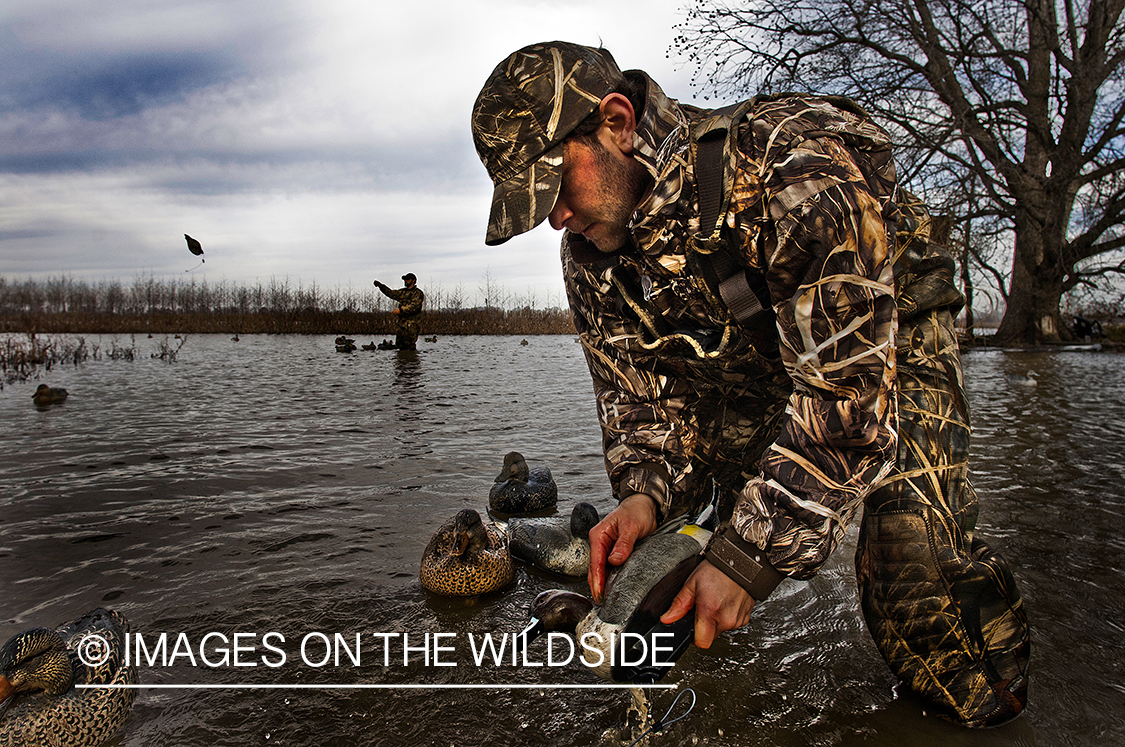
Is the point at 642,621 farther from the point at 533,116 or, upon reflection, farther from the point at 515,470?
the point at 515,470

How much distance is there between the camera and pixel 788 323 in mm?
1944

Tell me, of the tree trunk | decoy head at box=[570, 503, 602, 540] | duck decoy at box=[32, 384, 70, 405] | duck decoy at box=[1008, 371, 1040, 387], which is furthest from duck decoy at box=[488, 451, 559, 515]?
the tree trunk

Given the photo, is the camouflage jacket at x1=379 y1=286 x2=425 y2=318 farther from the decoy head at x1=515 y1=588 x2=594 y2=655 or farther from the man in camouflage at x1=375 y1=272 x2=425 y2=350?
the decoy head at x1=515 y1=588 x2=594 y2=655

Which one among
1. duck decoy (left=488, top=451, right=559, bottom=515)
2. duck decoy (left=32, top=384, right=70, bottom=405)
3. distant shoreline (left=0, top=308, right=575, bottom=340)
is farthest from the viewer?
distant shoreline (left=0, top=308, right=575, bottom=340)

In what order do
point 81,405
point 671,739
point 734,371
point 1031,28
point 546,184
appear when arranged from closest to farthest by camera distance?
1. point 546,184
2. point 671,739
3. point 734,371
4. point 81,405
5. point 1031,28

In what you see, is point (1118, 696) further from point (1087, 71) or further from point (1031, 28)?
point (1031, 28)

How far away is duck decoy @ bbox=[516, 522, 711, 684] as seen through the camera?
192cm

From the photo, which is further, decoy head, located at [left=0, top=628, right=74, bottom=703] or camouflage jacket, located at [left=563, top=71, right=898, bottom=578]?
decoy head, located at [left=0, top=628, right=74, bottom=703]

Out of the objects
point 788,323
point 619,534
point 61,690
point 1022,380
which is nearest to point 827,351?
point 788,323

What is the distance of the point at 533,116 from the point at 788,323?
1140mm

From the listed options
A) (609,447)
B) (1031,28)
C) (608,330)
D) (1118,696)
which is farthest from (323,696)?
(1031,28)

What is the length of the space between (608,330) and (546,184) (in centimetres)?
96

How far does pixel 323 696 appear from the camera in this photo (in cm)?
253

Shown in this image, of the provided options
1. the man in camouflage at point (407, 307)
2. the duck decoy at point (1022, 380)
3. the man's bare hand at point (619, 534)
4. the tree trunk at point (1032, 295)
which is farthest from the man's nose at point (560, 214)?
the tree trunk at point (1032, 295)
